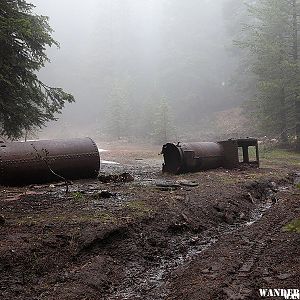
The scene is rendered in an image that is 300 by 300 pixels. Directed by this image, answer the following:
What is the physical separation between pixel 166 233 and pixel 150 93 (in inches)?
2273

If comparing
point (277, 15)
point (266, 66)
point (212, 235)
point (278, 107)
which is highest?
point (277, 15)

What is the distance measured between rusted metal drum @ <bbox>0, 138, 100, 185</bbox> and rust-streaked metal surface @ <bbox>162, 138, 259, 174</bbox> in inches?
147

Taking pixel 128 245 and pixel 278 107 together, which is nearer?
pixel 128 245

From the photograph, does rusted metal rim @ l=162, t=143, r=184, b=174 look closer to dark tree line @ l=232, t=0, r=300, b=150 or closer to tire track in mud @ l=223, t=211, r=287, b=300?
tire track in mud @ l=223, t=211, r=287, b=300

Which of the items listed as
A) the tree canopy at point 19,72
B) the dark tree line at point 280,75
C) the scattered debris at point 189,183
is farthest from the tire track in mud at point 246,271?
the dark tree line at point 280,75

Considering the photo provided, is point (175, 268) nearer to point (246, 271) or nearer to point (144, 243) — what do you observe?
point (144, 243)

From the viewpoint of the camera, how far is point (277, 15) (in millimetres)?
27328

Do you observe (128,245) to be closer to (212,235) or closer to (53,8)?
(212,235)

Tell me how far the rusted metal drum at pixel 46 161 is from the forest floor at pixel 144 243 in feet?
1.86

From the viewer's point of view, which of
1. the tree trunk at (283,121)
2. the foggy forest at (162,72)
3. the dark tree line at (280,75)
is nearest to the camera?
the dark tree line at (280,75)

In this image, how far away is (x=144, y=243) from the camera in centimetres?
732

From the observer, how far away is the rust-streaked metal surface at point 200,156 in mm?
15438

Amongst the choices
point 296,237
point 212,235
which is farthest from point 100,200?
point 296,237

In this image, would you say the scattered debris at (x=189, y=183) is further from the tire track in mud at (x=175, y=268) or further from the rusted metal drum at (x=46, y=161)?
the tire track in mud at (x=175, y=268)
